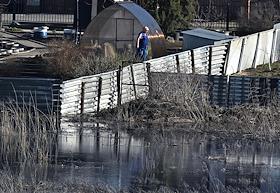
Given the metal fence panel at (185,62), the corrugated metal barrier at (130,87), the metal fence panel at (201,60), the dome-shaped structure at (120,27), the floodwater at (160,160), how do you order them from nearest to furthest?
1. the floodwater at (160,160)
2. the corrugated metal barrier at (130,87)
3. the metal fence panel at (185,62)
4. the metal fence panel at (201,60)
5. the dome-shaped structure at (120,27)

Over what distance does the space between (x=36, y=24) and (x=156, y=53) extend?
1082 inches

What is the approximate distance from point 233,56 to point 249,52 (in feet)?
6.63

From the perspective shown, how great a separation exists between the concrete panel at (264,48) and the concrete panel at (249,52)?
62 centimetres

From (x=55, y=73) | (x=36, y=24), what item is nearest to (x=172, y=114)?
(x=55, y=73)

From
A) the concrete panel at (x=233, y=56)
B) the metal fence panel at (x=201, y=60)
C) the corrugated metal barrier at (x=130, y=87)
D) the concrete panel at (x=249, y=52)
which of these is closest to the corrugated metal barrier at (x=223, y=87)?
the corrugated metal barrier at (x=130, y=87)

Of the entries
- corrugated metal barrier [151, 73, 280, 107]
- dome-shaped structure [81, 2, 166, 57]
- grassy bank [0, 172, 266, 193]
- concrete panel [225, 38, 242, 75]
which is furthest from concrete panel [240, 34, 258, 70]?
grassy bank [0, 172, 266, 193]

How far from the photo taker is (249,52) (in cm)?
3425

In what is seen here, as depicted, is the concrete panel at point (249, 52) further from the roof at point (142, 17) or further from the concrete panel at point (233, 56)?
the roof at point (142, 17)

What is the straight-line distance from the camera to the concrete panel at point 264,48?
3553 cm

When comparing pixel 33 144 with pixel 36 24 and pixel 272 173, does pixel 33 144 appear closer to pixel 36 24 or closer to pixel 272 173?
pixel 272 173

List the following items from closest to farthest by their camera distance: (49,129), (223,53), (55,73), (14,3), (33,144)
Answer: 1. (33,144)
2. (49,129)
3. (55,73)
4. (223,53)
5. (14,3)

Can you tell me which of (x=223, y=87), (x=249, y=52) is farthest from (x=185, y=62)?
(x=249, y=52)

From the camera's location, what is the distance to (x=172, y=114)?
22.0 metres

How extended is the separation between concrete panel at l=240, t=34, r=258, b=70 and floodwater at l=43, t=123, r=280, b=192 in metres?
14.3
